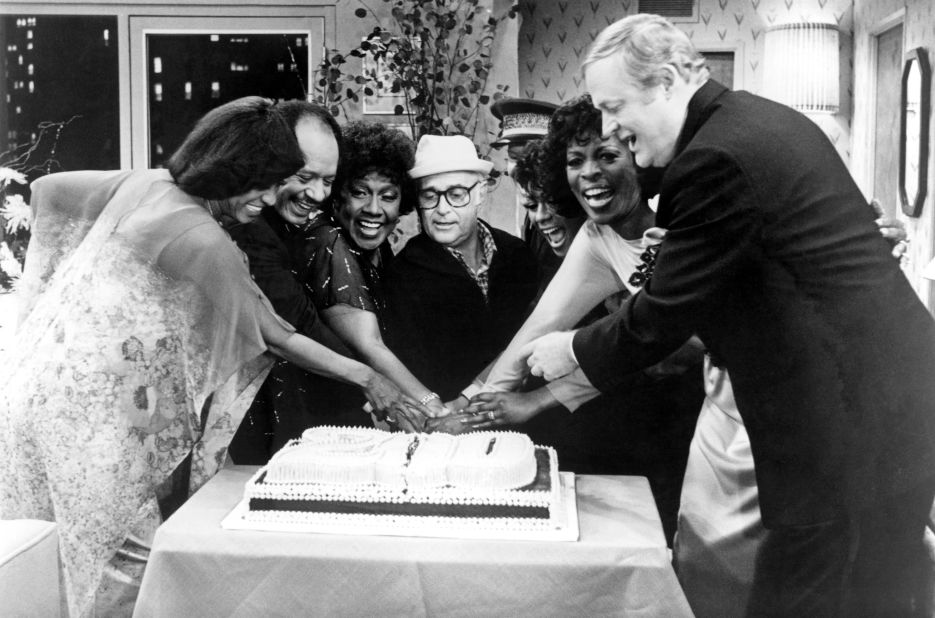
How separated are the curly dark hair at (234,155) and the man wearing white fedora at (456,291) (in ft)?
1.88

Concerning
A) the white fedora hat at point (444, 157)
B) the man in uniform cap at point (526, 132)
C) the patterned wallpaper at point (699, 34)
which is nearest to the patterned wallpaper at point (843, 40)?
the patterned wallpaper at point (699, 34)

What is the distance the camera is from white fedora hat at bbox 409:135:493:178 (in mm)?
2355

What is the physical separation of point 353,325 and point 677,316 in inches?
41.9

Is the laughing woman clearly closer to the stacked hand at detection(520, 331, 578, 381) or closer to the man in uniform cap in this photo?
the man in uniform cap

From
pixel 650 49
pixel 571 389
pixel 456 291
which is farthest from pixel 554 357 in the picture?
pixel 456 291

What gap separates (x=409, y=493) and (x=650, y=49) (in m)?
0.87

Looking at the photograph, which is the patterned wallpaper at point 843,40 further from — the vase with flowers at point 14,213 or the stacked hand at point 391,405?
the vase with flowers at point 14,213

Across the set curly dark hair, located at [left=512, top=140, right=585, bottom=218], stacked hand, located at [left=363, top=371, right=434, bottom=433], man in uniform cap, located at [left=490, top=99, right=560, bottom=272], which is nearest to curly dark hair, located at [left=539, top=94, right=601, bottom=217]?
curly dark hair, located at [left=512, top=140, right=585, bottom=218]

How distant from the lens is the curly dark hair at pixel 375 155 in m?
2.35

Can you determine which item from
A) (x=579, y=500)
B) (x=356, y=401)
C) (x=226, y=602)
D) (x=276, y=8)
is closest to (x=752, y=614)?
(x=579, y=500)

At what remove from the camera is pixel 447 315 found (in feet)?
8.18

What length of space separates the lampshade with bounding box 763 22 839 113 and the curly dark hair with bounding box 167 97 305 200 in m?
1.13

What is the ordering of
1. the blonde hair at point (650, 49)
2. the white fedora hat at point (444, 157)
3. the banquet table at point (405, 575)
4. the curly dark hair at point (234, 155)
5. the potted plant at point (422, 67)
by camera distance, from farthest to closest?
the potted plant at point (422, 67) < the white fedora hat at point (444, 157) < the curly dark hair at point (234, 155) < the blonde hair at point (650, 49) < the banquet table at point (405, 575)

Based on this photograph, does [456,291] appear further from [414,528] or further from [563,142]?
[414,528]
